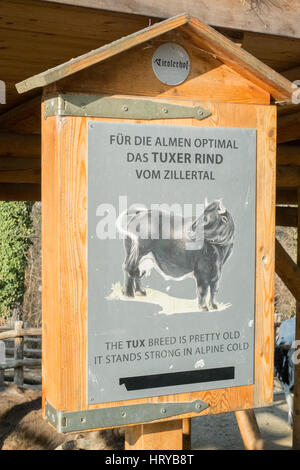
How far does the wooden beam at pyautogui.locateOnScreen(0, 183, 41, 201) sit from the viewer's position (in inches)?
268

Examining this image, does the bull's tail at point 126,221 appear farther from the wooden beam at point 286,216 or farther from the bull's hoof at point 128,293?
the wooden beam at point 286,216

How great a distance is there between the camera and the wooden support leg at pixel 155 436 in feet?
8.09

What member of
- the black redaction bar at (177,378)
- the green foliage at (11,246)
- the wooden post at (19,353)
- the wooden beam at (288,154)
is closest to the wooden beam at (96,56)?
the black redaction bar at (177,378)

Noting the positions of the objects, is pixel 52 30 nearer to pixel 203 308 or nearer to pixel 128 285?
pixel 128 285

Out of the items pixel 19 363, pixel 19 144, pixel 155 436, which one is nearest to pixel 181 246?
pixel 155 436

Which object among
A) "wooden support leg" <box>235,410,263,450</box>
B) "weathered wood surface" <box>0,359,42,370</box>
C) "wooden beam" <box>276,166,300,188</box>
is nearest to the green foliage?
"weathered wood surface" <box>0,359,42,370</box>

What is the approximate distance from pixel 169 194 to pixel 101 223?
28 cm

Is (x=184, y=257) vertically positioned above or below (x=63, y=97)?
below

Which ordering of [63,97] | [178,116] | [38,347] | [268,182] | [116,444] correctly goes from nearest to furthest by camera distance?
[63,97]
[178,116]
[268,182]
[116,444]
[38,347]

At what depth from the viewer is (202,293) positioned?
8.02ft

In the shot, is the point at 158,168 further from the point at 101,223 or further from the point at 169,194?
the point at 101,223

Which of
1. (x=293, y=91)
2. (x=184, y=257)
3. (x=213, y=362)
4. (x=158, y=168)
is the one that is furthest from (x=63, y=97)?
(x=213, y=362)

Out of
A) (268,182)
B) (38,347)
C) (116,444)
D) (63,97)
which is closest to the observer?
(63,97)

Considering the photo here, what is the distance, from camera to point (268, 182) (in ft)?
8.40
